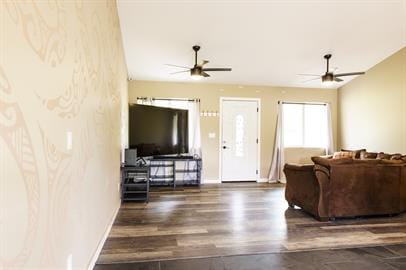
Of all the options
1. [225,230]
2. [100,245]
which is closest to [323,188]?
[225,230]

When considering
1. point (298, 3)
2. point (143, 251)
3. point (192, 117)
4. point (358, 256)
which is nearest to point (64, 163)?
point (143, 251)

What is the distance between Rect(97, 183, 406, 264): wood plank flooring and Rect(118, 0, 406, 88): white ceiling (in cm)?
283

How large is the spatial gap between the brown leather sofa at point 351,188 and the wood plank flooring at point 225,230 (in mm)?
155

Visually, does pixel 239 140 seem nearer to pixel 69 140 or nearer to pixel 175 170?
pixel 175 170

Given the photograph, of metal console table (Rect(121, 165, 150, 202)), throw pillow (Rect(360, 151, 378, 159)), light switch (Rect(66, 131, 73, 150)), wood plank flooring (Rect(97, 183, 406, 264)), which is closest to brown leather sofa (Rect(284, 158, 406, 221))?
wood plank flooring (Rect(97, 183, 406, 264))

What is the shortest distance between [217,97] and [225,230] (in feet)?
13.5

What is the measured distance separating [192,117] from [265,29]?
9.58ft

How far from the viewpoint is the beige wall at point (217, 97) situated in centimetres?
692

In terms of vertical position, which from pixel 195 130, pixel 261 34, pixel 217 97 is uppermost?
pixel 261 34

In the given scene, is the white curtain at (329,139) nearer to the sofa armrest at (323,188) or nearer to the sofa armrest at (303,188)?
the sofa armrest at (303,188)

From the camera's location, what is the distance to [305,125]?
762 centimetres

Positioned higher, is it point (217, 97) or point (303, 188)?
point (217, 97)

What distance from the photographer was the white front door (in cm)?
720

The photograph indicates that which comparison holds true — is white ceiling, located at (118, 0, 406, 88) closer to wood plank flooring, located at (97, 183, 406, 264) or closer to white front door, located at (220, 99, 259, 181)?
white front door, located at (220, 99, 259, 181)
